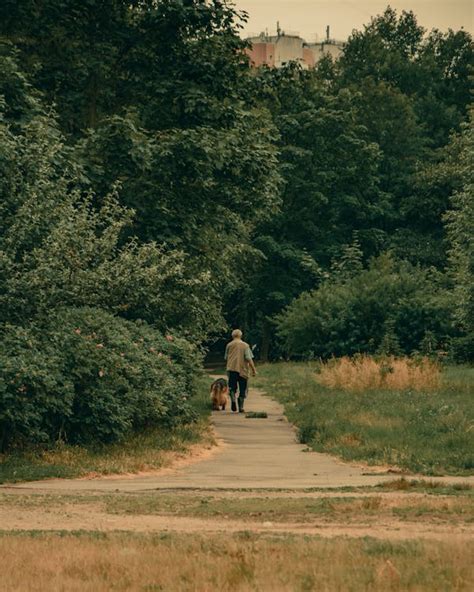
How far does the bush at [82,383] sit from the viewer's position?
66.3 ft

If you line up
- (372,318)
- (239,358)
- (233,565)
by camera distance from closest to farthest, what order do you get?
(233,565)
(239,358)
(372,318)

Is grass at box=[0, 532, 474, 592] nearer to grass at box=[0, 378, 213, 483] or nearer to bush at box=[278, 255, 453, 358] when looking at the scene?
grass at box=[0, 378, 213, 483]

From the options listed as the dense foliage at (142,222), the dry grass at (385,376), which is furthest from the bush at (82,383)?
the dry grass at (385,376)

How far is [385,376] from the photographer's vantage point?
34.6m

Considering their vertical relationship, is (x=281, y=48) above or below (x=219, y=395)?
above

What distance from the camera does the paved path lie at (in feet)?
59.9

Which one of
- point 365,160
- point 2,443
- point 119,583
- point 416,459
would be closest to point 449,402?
point 416,459

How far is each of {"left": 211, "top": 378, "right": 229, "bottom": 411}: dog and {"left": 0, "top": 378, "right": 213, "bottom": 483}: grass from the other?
7341 mm

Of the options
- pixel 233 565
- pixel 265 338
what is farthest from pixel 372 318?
pixel 233 565

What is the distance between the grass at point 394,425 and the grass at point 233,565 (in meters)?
8.37

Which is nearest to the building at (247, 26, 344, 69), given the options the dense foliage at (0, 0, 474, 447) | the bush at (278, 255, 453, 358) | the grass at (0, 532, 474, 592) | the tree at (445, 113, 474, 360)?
the dense foliage at (0, 0, 474, 447)

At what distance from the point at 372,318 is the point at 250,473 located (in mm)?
37008

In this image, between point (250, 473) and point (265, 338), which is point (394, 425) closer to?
point (250, 473)

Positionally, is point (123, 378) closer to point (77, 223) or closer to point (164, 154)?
point (77, 223)
